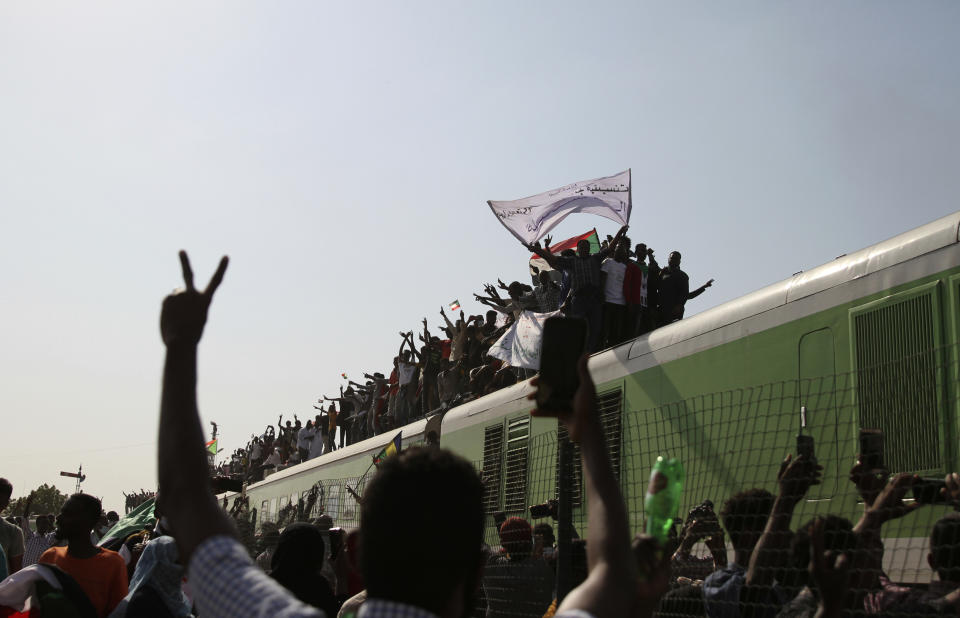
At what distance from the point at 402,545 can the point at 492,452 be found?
8.58 meters

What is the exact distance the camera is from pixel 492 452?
10.1 meters

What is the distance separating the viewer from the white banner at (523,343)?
10.8 metres

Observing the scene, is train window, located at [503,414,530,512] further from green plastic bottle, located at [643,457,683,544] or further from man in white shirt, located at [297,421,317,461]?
man in white shirt, located at [297,421,317,461]

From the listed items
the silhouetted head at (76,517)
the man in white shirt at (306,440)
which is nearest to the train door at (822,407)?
the silhouetted head at (76,517)

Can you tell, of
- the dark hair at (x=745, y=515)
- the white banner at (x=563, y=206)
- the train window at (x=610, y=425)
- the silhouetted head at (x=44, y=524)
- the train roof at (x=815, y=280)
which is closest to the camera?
the dark hair at (x=745, y=515)

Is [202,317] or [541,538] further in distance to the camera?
[541,538]

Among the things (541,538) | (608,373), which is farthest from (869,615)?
(608,373)

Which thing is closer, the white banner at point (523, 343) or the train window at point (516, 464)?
the train window at point (516, 464)

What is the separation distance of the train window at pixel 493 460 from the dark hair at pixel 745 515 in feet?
18.5

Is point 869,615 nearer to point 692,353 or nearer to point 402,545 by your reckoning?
A: point 402,545

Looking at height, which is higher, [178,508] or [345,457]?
[345,457]

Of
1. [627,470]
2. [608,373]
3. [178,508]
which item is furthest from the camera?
[608,373]

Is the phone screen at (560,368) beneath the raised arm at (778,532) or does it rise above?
above

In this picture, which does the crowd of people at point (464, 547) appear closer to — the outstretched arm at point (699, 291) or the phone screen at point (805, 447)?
the phone screen at point (805, 447)
